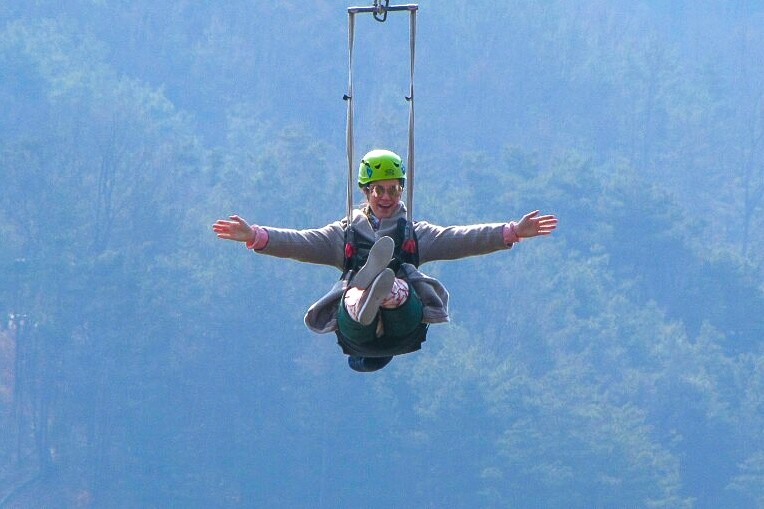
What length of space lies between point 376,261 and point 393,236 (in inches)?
25.6

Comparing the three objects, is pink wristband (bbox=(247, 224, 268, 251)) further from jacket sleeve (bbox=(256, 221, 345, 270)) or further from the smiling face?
the smiling face

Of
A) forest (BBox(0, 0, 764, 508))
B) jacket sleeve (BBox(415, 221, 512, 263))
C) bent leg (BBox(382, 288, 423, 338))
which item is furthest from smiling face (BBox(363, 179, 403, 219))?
forest (BBox(0, 0, 764, 508))

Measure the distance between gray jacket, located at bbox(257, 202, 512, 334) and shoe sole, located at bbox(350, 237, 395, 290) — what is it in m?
0.35

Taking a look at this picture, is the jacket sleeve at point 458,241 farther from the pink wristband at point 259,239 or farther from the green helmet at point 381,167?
the pink wristband at point 259,239

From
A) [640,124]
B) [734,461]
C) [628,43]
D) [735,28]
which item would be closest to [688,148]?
[640,124]

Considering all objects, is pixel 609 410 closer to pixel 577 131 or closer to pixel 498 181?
pixel 498 181

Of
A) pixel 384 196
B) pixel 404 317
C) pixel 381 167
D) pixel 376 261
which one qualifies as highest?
pixel 381 167

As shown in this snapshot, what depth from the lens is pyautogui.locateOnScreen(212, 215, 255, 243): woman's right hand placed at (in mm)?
7348

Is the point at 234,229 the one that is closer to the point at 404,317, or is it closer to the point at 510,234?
the point at 404,317

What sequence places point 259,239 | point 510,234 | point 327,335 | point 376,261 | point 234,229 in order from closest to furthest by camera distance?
point 376,261 → point 234,229 → point 259,239 → point 510,234 → point 327,335

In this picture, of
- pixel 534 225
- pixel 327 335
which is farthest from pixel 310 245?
pixel 327 335

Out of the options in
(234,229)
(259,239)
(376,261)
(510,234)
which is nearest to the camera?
(376,261)

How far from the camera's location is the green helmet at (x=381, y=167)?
7.72 m

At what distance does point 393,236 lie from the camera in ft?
25.5
